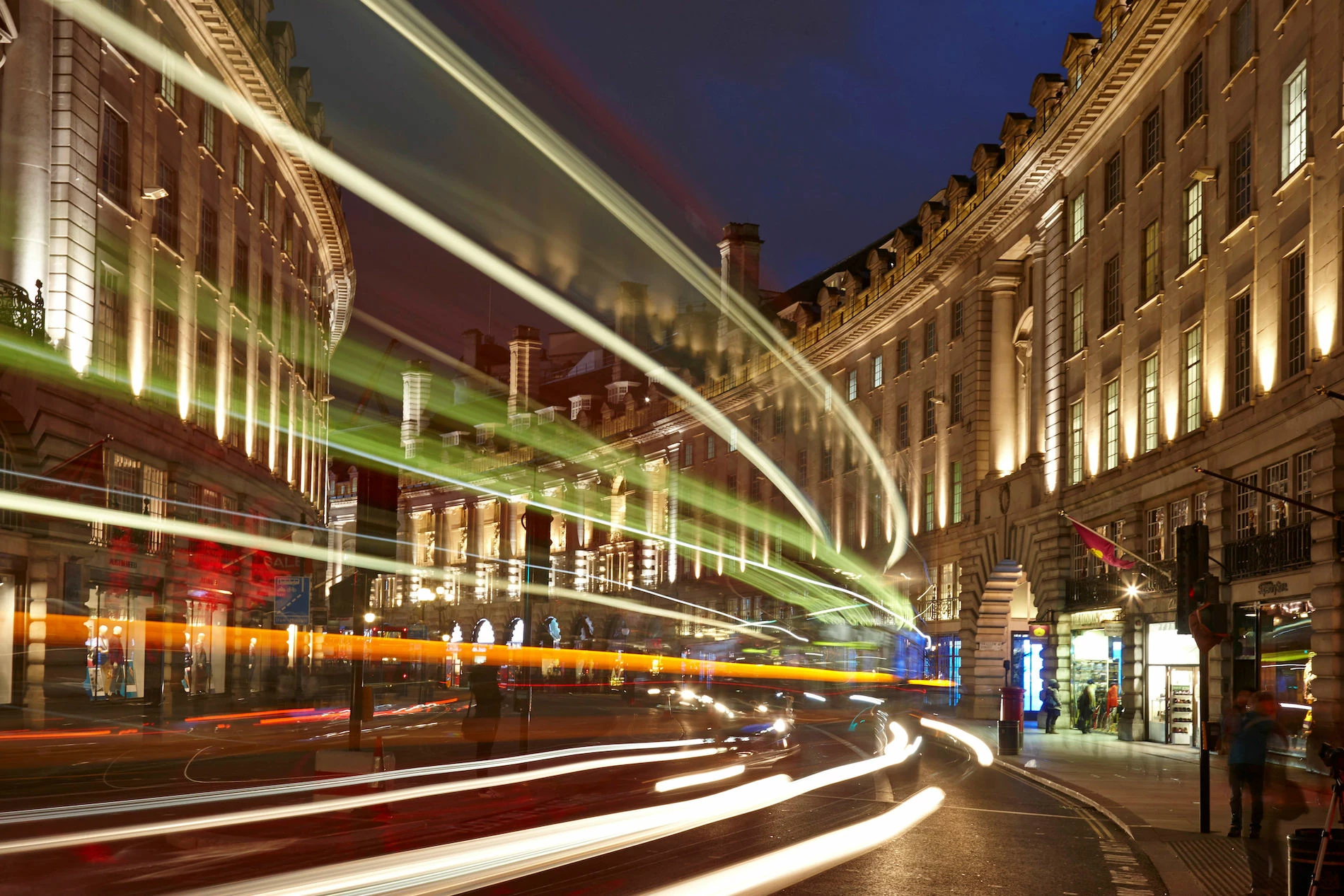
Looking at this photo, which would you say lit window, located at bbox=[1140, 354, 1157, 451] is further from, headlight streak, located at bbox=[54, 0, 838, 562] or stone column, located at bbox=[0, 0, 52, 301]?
stone column, located at bbox=[0, 0, 52, 301]

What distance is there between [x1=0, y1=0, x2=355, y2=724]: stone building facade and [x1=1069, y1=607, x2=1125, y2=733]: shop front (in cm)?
2323

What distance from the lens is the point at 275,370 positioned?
165 ft

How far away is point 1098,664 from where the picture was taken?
138 ft

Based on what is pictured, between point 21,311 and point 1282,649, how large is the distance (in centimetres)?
2400

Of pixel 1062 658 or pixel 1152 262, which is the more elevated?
pixel 1152 262

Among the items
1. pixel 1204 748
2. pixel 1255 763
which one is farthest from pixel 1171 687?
pixel 1255 763

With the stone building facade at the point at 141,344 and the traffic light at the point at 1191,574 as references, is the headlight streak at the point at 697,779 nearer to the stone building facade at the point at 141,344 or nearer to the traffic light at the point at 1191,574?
the traffic light at the point at 1191,574

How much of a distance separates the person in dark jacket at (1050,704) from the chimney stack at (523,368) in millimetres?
76772

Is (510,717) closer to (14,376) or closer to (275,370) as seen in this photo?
(275,370)

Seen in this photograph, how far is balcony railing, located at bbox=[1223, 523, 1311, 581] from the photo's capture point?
89.3ft

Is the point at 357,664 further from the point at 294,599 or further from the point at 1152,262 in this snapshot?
the point at 1152,262

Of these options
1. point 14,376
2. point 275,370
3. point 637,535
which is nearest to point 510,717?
point 275,370

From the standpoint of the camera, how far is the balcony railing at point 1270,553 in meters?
27.2

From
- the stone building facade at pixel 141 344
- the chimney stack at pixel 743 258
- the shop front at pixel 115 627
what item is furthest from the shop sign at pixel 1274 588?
the chimney stack at pixel 743 258
